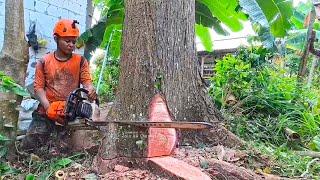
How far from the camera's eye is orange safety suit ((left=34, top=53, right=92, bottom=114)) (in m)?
3.52

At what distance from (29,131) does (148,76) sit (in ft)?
5.44

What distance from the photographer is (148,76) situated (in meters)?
2.66

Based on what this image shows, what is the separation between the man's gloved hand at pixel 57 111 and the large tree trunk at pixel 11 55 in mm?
A: 307

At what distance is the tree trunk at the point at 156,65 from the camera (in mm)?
2637

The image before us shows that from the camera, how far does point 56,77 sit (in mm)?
3547

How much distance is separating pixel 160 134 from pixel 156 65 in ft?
1.70

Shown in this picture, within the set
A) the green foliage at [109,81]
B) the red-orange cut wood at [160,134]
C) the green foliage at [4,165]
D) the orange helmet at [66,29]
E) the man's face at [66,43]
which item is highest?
the orange helmet at [66,29]

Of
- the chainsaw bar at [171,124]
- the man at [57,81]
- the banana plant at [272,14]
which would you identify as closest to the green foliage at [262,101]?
the banana plant at [272,14]

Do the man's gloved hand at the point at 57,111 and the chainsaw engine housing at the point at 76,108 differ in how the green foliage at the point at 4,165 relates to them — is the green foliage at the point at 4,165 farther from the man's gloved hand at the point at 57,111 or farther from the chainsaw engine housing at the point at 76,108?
the chainsaw engine housing at the point at 76,108

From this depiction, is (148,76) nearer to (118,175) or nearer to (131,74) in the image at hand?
(131,74)

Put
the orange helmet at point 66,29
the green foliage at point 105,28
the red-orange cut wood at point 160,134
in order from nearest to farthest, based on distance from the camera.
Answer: the red-orange cut wood at point 160,134
the orange helmet at point 66,29
the green foliage at point 105,28

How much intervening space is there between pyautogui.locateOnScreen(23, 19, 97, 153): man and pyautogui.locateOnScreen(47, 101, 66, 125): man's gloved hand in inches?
3.1

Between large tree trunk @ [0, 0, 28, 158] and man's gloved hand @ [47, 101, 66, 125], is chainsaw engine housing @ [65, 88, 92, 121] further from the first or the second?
large tree trunk @ [0, 0, 28, 158]

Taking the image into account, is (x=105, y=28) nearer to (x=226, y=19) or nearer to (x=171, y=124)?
(x=226, y=19)
